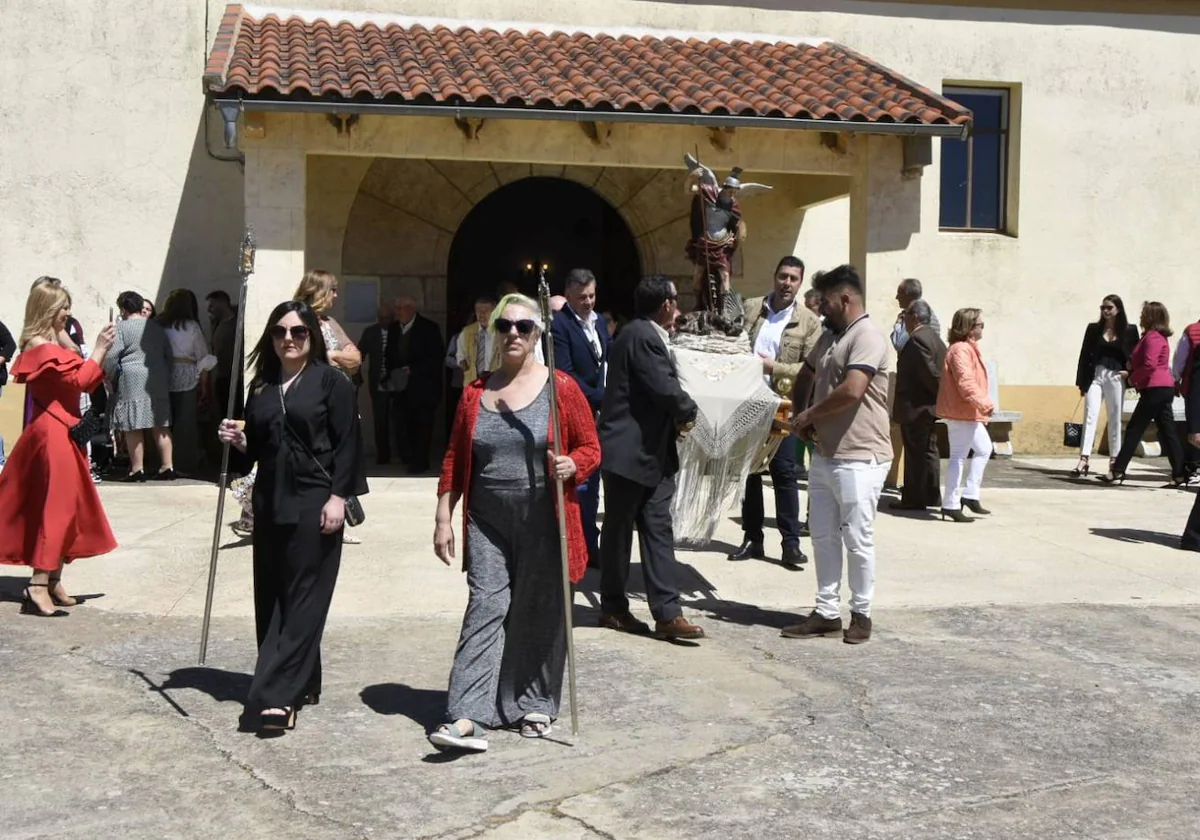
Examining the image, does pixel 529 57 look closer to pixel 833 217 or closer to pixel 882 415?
pixel 833 217

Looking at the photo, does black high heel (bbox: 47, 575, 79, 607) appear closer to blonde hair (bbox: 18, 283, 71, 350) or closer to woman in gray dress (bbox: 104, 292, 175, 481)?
blonde hair (bbox: 18, 283, 71, 350)

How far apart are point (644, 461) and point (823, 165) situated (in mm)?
7144

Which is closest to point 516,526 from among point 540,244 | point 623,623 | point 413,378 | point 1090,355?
point 623,623

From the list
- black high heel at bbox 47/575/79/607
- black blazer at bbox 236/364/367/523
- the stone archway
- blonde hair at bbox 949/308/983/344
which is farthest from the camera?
the stone archway

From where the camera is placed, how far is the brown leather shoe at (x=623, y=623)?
7.67 m

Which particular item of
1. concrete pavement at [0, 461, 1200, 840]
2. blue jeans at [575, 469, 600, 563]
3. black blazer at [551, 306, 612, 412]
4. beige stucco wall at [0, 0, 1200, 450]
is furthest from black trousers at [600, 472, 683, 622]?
beige stucco wall at [0, 0, 1200, 450]

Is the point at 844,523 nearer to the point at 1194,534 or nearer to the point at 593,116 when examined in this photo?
the point at 1194,534

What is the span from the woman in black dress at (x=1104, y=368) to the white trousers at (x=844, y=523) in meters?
7.40

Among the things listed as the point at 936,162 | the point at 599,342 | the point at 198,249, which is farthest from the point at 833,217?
the point at 599,342

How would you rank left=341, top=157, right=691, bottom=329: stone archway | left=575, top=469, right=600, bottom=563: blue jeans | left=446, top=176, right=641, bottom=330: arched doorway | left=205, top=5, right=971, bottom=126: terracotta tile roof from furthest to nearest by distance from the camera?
left=446, top=176, right=641, bottom=330: arched doorway < left=341, top=157, right=691, bottom=329: stone archway < left=205, top=5, right=971, bottom=126: terracotta tile roof < left=575, top=469, right=600, bottom=563: blue jeans

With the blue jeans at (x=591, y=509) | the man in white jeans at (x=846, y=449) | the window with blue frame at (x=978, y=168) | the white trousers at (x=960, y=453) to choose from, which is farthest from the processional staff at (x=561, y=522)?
the window with blue frame at (x=978, y=168)

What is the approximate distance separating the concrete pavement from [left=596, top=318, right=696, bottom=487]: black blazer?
2.95 feet

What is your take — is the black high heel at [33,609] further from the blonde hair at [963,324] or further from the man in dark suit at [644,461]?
the blonde hair at [963,324]

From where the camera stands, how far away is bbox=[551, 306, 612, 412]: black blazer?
29.2 ft
